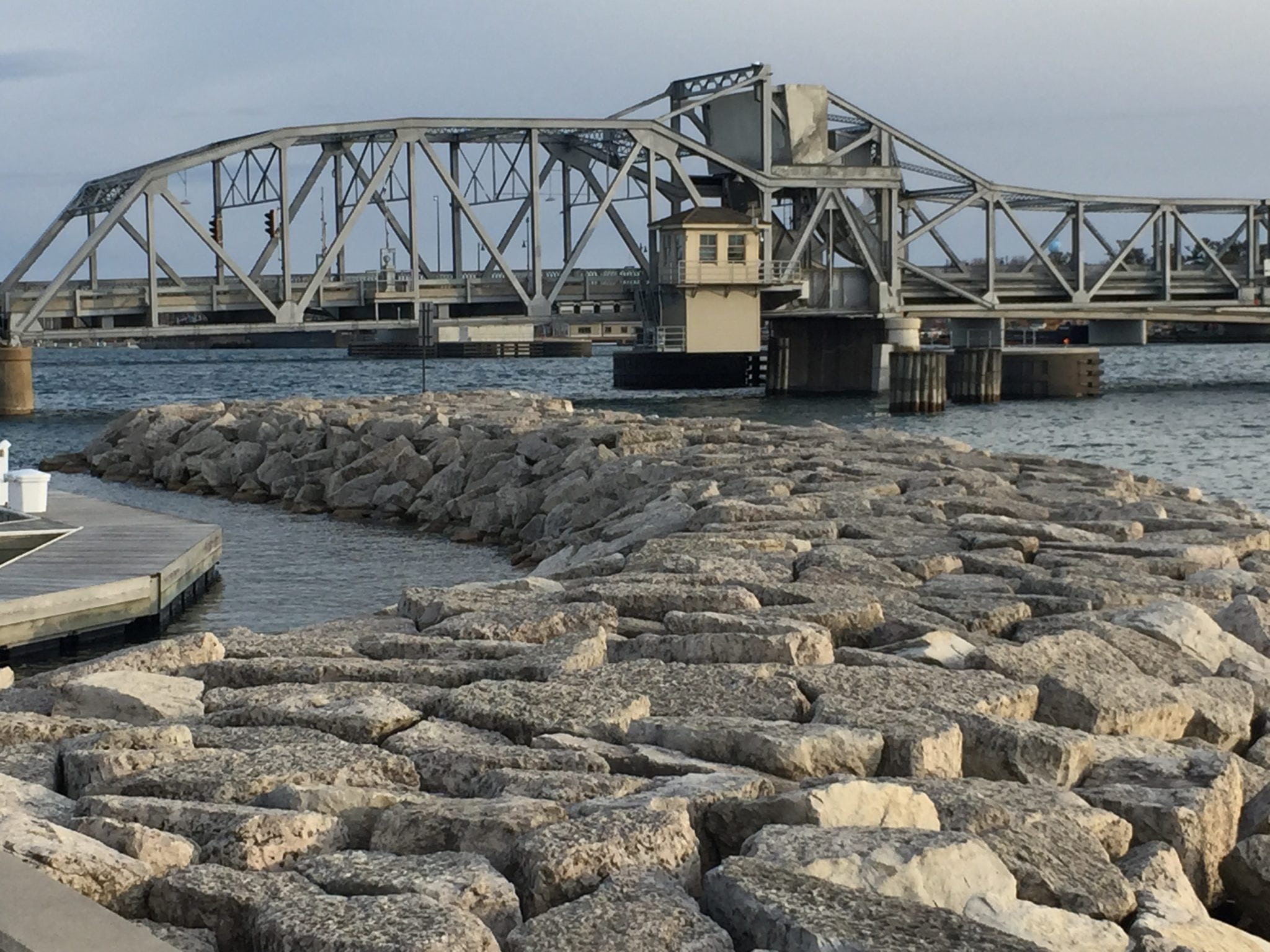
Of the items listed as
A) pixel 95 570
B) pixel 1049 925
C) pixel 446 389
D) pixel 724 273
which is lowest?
pixel 446 389

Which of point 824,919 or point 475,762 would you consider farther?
point 475,762

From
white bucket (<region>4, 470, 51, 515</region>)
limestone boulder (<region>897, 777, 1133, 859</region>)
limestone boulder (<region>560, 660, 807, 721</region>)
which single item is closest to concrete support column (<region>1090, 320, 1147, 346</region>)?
white bucket (<region>4, 470, 51, 515</region>)

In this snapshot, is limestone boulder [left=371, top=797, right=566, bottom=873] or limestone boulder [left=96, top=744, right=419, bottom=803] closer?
limestone boulder [left=371, top=797, right=566, bottom=873]

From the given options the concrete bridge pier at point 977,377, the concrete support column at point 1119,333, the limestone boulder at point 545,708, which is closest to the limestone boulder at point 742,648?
the limestone boulder at point 545,708

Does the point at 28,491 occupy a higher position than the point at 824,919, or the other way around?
the point at 824,919

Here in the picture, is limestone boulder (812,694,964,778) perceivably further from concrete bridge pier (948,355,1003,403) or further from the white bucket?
concrete bridge pier (948,355,1003,403)

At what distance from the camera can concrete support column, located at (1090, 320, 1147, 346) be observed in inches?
3031

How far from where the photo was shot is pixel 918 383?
179ft

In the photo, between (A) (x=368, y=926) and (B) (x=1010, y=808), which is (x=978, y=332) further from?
(A) (x=368, y=926)

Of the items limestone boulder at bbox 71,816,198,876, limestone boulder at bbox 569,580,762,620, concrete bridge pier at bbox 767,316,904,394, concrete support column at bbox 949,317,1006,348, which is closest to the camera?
limestone boulder at bbox 71,816,198,876

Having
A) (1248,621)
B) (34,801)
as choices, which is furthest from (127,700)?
(1248,621)

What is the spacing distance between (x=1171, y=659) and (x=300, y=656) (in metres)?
4.05

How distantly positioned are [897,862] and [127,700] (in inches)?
137

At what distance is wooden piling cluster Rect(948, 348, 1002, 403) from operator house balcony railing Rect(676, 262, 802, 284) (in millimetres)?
7657
